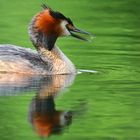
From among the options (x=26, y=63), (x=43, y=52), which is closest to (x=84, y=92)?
(x=26, y=63)

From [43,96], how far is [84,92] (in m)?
0.70

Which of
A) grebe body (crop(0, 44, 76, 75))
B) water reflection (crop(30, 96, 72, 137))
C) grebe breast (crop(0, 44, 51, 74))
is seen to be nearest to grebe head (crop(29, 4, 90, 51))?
grebe body (crop(0, 44, 76, 75))

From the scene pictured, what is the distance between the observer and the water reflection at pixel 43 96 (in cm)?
1369

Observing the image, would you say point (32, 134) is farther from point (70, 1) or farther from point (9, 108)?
point (70, 1)

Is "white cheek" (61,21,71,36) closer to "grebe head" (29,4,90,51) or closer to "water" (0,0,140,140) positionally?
"grebe head" (29,4,90,51)

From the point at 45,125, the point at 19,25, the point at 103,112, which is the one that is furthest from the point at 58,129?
the point at 19,25

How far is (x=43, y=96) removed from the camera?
15.9 meters

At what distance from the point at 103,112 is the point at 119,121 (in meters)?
0.64

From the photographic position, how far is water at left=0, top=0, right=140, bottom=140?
13.4 m

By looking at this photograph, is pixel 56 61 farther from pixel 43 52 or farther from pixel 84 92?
pixel 84 92

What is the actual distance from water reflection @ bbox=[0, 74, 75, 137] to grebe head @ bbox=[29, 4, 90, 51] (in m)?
0.97

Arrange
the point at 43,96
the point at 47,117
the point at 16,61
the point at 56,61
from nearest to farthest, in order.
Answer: the point at 47,117
the point at 43,96
the point at 16,61
the point at 56,61

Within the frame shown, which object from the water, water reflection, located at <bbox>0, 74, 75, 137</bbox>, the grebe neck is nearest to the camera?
the water

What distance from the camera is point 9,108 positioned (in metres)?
14.7
